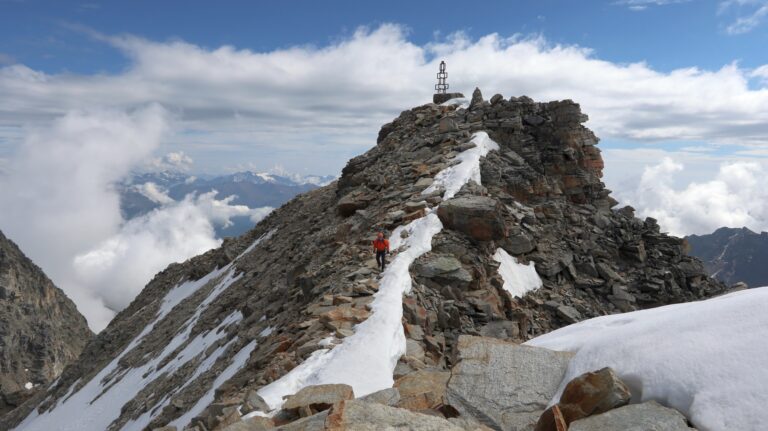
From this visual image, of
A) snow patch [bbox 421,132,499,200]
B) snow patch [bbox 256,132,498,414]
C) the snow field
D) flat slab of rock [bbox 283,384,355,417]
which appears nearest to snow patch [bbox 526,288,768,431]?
flat slab of rock [bbox 283,384,355,417]

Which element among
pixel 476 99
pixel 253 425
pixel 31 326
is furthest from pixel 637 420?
pixel 31 326

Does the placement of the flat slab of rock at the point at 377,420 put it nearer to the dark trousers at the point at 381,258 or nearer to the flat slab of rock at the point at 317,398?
the flat slab of rock at the point at 317,398

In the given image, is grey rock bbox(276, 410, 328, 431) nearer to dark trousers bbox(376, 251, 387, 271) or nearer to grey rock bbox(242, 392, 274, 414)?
grey rock bbox(242, 392, 274, 414)

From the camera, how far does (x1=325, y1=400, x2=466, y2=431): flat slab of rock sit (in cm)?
709

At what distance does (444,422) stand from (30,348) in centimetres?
16987

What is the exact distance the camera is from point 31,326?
14300 cm

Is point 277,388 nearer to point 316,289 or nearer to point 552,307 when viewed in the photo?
point 316,289

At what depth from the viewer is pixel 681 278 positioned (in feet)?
88.9

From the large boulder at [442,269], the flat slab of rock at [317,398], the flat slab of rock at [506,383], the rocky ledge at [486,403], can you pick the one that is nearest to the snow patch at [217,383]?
the rocky ledge at [486,403]

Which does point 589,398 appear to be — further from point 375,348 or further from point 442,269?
A: point 442,269

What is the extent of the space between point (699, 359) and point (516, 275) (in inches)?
616

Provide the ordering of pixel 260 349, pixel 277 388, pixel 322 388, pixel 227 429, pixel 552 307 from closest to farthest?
pixel 227 429
pixel 322 388
pixel 277 388
pixel 260 349
pixel 552 307

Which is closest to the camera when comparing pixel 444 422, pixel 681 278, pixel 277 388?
pixel 444 422

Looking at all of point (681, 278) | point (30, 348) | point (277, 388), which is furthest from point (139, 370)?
point (30, 348)
